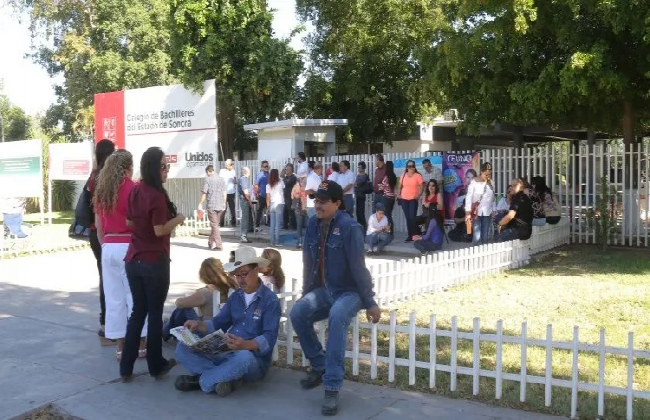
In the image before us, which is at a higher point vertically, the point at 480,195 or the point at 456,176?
the point at 456,176

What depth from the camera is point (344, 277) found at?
525cm

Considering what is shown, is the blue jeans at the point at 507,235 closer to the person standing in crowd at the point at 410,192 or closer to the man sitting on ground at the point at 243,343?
the person standing in crowd at the point at 410,192

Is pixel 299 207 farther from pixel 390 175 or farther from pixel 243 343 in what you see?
pixel 243 343

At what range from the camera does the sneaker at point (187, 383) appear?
18.1ft

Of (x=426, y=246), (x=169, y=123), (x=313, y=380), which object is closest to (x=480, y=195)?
(x=426, y=246)

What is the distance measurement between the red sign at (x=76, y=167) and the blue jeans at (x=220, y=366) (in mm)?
16560

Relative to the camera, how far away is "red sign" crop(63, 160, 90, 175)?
20969 mm

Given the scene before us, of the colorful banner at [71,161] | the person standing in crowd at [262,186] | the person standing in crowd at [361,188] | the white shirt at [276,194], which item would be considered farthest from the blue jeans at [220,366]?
the colorful banner at [71,161]

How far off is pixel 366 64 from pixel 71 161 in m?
11.7

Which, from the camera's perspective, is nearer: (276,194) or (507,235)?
(507,235)

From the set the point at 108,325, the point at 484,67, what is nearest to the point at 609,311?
the point at 108,325

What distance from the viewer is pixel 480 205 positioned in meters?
13.2

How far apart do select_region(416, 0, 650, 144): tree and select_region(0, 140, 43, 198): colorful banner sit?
34.2 feet

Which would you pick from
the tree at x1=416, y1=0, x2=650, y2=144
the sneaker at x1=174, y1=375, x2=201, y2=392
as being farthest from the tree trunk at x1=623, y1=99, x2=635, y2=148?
the sneaker at x1=174, y1=375, x2=201, y2=392
